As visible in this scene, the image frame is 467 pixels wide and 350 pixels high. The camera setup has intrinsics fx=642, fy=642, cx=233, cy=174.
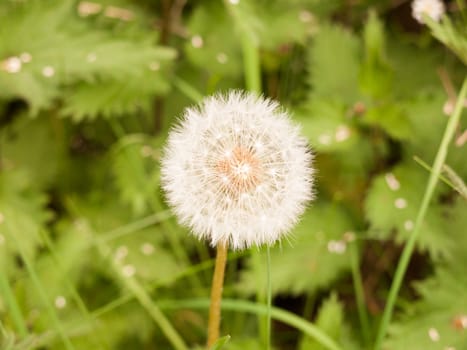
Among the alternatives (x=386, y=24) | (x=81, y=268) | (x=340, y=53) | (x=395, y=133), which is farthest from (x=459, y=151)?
(x=81, y=268)

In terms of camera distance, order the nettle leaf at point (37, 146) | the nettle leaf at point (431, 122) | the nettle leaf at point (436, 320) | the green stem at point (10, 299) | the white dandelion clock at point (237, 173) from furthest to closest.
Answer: the nettle leaf at point (37, 146) → the nettle leaf at point (431, 122) → the nettle leaf at point (436, 320) → the green stem at point (10, 299) → the white dandelion clock at point (237, 173)

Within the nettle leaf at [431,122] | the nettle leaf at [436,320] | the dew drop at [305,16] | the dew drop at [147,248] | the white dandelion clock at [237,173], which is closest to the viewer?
the white dandelion clock at [237,173]

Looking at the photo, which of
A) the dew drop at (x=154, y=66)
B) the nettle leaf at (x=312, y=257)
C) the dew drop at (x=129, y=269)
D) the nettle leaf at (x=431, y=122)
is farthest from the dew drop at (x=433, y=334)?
the dew drop at (x=154, y=66)

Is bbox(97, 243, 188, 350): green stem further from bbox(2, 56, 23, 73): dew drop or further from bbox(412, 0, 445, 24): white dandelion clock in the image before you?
bbox(412, 0, 445, 24): white dandelion clock

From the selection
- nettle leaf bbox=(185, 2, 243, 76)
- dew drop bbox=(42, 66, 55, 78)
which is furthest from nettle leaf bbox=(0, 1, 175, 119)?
nettle leaf bbox=(185, 2, 243, 76)

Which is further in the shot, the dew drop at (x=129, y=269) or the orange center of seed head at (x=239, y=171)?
the dew drop at (x=129, y=269)

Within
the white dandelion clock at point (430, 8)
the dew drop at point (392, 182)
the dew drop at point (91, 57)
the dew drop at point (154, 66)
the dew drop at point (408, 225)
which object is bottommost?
the dew drop at point (408, 225)

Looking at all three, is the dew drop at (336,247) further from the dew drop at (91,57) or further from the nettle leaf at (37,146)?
the nettle leaf at (37,146)
